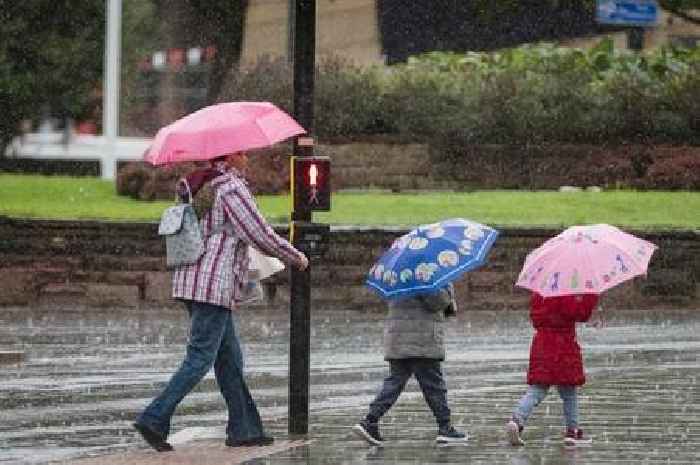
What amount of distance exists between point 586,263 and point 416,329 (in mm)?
1068

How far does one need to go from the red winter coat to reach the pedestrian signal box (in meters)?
1.43

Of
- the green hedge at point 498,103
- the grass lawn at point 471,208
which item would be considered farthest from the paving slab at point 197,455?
the green hedge at point 498,103

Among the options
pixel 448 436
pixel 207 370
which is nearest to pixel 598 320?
pixel 448 436

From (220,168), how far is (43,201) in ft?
56.4

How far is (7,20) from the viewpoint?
1262 inches

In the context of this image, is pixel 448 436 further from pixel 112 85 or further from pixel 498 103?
pixel 112 85

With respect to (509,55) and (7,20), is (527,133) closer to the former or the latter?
(509,55)

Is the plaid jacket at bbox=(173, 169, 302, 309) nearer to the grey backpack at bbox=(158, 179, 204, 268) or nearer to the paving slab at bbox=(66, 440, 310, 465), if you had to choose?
the grey backpack at bbox=(158, 179, 204, 268)

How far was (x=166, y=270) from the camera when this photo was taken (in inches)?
951

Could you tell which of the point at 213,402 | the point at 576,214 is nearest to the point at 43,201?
the point at 576,214

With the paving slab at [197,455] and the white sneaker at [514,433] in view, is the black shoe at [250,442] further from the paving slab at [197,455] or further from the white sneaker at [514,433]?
the white sneaker at [514,433]

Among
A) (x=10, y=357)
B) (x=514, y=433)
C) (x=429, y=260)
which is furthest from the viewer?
(x=10, y=357)

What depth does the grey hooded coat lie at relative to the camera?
12656mm

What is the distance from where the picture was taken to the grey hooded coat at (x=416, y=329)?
12656mm
